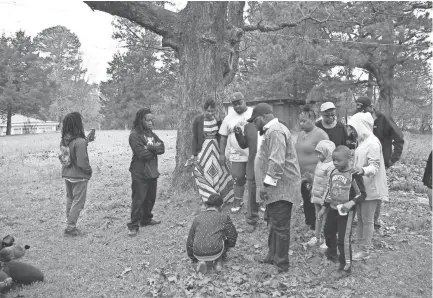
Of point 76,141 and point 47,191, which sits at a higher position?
point 76,141

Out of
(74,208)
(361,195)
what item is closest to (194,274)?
(361,195)

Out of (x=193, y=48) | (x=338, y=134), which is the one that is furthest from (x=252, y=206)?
(x=193, y=48)

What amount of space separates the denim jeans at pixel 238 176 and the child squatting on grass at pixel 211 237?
1567mm

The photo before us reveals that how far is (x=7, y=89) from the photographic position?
126ft

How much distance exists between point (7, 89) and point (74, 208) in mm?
37489

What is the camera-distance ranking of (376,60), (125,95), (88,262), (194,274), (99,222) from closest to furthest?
(194,274)
(88,262)
(99,222)
(376,60)
(125,95)

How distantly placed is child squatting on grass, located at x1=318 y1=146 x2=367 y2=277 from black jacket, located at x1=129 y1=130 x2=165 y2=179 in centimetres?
284

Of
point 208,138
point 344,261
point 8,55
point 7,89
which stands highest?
point 8,55

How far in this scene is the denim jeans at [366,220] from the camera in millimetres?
5137

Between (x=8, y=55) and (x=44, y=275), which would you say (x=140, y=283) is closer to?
(x=44, y=275)

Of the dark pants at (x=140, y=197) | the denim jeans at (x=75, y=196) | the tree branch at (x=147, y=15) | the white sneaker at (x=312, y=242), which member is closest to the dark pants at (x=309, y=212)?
the white sneaker at (x=312, y=242)

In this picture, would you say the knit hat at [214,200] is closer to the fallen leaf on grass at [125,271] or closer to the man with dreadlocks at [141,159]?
the fallen leaf on grass at [125,271]

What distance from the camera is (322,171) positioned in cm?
513

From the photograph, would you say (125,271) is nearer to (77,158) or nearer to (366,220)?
(77,158)
